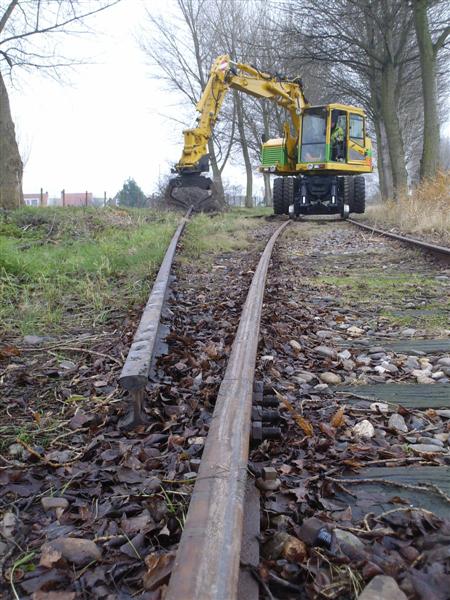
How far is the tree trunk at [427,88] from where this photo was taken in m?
13.7

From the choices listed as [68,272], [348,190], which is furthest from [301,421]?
[348,190]

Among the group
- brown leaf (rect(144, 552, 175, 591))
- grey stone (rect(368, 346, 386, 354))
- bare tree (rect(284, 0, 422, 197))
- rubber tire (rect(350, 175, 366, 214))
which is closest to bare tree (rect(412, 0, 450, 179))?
bare tree (rect(284, 0, 422, 197))

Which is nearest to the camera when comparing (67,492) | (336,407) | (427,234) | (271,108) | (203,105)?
(67,492)

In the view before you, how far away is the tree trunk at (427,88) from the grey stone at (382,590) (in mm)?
14054

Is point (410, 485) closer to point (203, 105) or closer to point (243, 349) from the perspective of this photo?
point (243, 349)

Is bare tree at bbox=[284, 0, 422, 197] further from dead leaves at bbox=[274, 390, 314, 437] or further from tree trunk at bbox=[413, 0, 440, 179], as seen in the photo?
dead leaves at bbox=[274, 390, 314, 437]

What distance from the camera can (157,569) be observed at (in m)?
1.23

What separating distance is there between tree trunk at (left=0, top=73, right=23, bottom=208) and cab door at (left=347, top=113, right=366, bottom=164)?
358 inches

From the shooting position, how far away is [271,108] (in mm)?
28766

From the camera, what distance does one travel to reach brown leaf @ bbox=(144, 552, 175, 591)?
3.89 ft

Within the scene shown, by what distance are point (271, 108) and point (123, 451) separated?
29.3 metres

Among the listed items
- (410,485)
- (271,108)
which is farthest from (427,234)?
(271,108)

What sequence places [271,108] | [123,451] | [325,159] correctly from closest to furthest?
[123,451]
[325,159]
[271,108]

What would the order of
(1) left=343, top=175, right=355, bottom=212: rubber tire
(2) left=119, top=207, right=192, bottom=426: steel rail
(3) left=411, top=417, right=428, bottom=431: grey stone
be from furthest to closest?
(1) left=343, top=175, right=355, bottom=212: rubber tire → (3) left=411, top=417, right=428, bottom=431: grey stone → (2) left=119, top=207, right=192, bottom=426: steel rail
